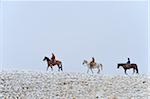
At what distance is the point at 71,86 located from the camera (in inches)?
185

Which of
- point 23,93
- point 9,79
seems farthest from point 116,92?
point 9,79

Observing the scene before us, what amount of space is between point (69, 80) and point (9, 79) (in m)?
0.93

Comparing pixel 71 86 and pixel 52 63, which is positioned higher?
pixel 52 63

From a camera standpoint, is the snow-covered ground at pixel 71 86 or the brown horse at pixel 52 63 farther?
the brown horse at pixel 52 63

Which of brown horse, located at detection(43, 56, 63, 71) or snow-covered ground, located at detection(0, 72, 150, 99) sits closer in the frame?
snow-covered ground, located at detection(0, 72, 150, 99)

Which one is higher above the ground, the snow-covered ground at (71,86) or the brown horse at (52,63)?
the brown horse at (52,63)

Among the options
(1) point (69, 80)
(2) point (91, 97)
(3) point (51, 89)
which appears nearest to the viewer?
(2) point (91, 97)

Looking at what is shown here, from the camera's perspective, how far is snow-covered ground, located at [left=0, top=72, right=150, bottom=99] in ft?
14.4

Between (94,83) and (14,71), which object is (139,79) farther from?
(14,71)

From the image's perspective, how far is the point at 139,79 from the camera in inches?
199

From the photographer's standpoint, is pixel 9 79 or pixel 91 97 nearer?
pixel 91 97

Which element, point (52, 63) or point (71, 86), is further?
point (52, 63)

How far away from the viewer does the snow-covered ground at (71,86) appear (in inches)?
173

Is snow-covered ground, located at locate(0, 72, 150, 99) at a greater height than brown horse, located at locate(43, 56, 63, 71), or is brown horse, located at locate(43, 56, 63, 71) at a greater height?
brown horse, located at locate(43, 56, 63, 71)
